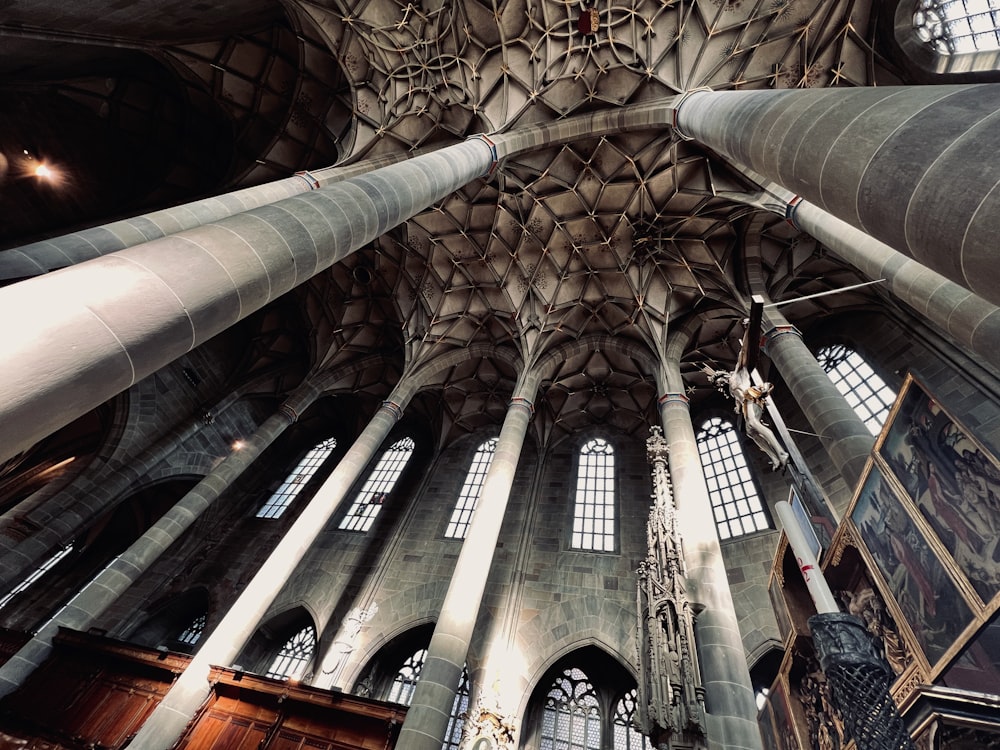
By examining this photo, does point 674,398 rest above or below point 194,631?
above

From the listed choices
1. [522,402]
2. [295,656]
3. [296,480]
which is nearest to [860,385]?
[522,402]

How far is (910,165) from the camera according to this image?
7.59 feet

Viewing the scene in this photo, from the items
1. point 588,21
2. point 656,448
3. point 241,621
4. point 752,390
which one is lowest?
point 241,621

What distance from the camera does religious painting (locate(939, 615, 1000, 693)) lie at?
11.2 ft

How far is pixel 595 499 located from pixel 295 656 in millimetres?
9338

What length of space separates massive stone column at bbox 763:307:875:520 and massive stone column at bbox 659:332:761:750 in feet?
6.46

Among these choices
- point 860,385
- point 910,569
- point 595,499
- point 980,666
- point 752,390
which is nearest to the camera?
point 980,666

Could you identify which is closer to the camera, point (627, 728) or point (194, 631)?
point (627, 728)

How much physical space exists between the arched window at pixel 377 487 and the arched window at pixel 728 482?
10.1 metres

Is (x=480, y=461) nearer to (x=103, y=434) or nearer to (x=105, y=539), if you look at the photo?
(x=103, y=434)

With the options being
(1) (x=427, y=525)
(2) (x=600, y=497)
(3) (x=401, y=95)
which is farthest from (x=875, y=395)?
(3) (x=401, y=95)

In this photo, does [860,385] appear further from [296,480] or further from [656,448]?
[296,480]

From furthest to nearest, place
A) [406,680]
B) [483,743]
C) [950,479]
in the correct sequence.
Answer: [406,680] → [483,743] → [950,479]

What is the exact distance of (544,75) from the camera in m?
10.2
